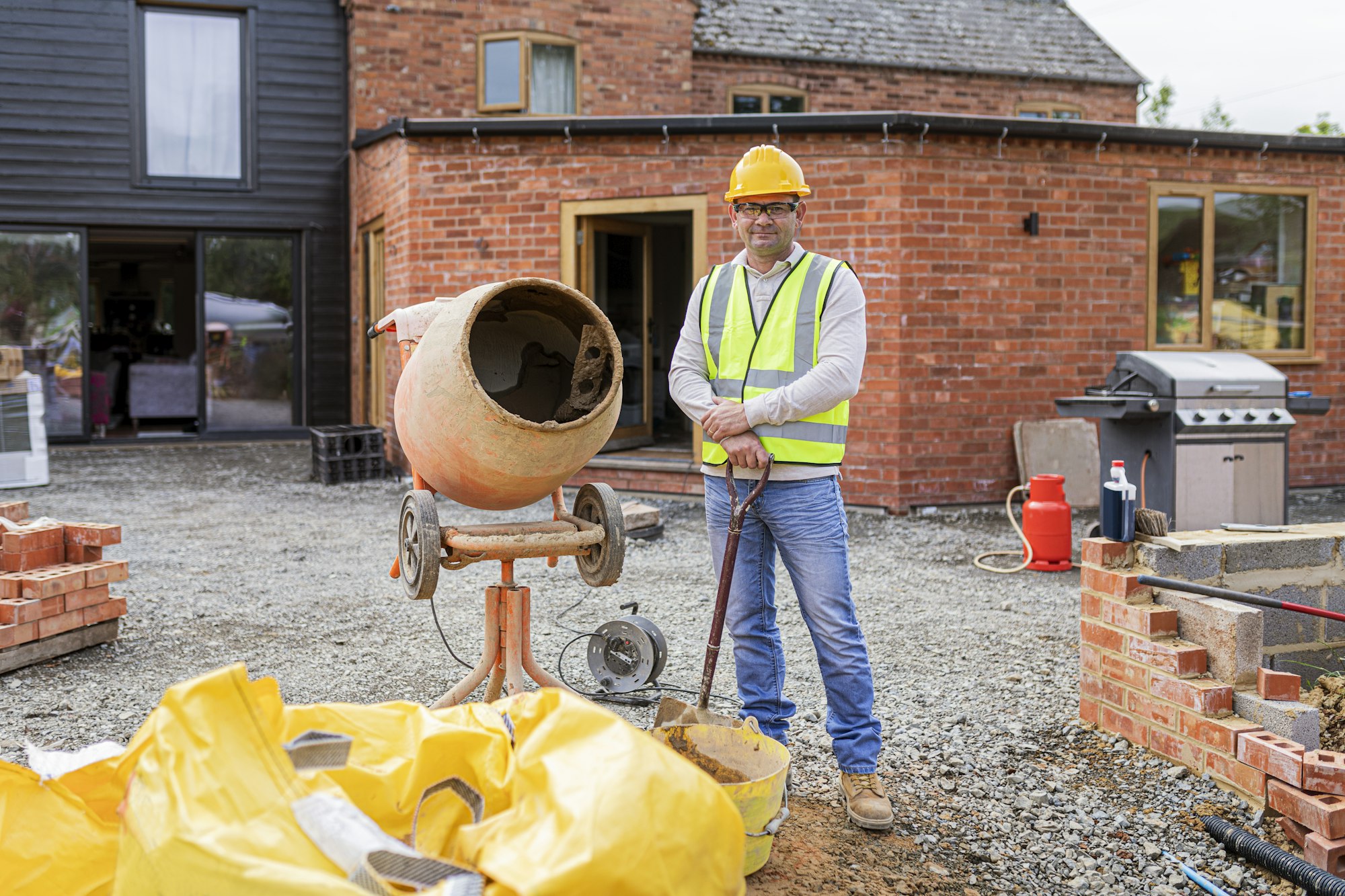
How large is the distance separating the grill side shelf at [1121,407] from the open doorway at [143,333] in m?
12.0

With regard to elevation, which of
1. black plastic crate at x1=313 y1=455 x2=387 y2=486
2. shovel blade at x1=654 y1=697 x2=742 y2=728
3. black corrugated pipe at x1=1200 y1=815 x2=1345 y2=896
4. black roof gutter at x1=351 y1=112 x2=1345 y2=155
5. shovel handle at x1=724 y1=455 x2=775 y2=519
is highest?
black roof gutter at x1=351 y1=112 x2=1345 y2=155

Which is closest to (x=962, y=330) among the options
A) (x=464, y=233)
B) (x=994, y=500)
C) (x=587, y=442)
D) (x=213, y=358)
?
(x=994, y=500)

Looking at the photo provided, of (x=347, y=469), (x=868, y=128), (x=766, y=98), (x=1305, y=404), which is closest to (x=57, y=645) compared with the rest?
(x=347, y=469)

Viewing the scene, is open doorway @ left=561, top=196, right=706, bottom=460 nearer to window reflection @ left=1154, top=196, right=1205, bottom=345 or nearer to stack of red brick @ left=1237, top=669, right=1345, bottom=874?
window reflection @ left=1154, top=196, right=1205, bottom=345

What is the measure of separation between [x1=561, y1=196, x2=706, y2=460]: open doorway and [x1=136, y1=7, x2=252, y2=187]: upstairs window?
597 centimetres

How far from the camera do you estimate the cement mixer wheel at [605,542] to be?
3.67 meters

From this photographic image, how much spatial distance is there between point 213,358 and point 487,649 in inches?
496

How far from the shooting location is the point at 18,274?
1412 cm

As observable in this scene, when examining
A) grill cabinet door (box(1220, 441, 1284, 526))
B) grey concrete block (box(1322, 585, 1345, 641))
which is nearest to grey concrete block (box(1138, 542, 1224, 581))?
grey concrete block (box(1322, 585, 1345, 641))

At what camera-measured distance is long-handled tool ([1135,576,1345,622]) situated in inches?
136

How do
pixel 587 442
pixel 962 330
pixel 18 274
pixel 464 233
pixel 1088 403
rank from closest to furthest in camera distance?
1. pixel 587 442
2. pixel 1088 403
3. pixel 962 330
4. pixel 464 233
5. pixel 18 274

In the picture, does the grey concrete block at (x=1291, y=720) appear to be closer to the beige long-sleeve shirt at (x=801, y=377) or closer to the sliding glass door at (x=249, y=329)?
the beige long-sleeve shirt at (x=801, y=377)

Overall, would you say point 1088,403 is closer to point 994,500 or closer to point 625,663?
point 994,500

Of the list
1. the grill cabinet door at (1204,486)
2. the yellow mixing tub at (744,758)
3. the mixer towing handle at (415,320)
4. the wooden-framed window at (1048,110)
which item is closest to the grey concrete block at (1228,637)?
the yellow mixing tub at (744,758)
